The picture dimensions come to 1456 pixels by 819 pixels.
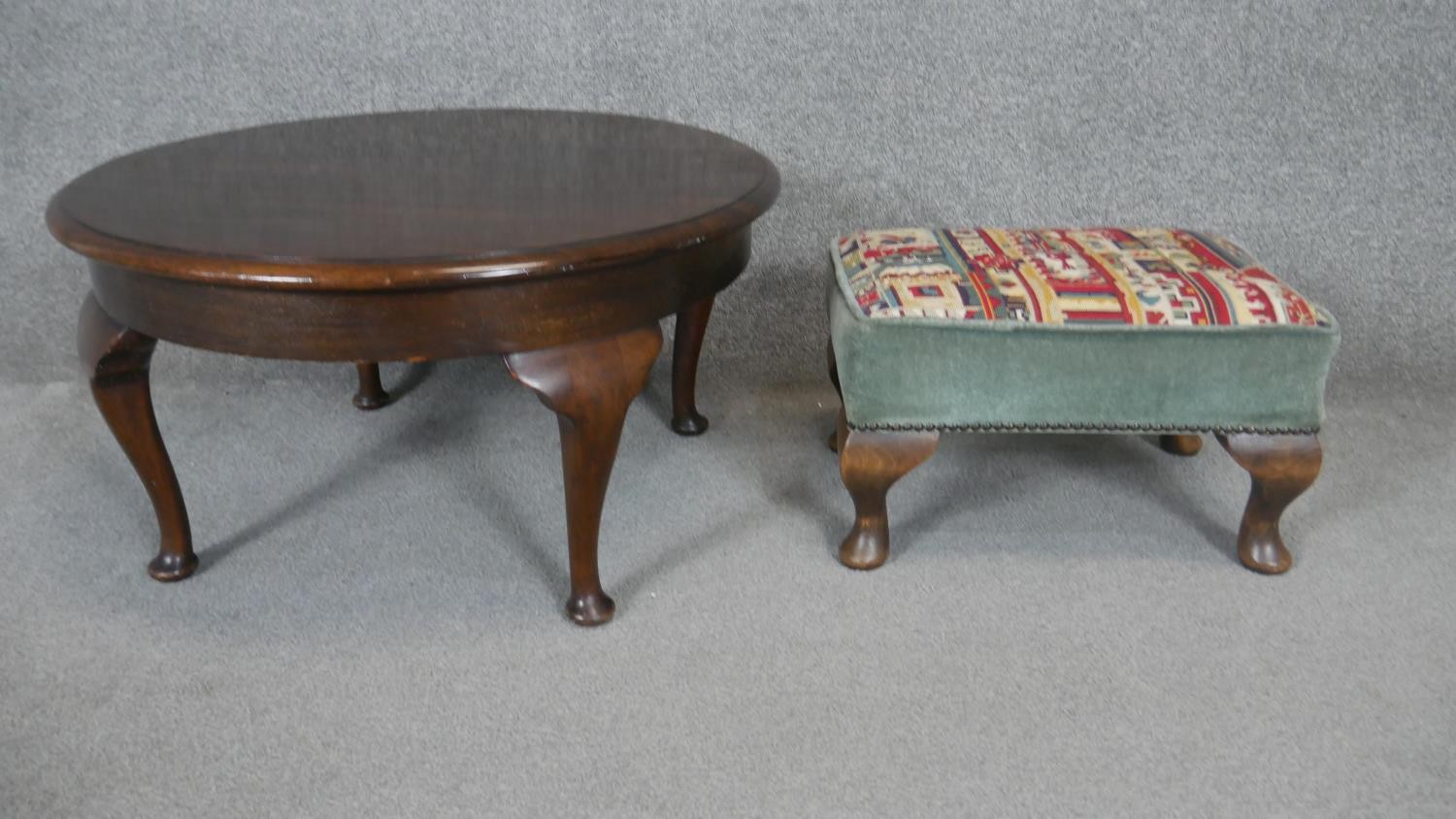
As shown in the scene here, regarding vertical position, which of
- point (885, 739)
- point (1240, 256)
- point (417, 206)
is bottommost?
point (885, 739)

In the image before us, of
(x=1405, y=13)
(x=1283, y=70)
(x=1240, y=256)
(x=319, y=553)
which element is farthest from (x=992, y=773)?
(x=1405, y=13)

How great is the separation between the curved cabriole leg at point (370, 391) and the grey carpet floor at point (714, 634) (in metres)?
0.05

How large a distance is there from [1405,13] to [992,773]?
159 cm

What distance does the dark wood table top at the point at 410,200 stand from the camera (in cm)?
128

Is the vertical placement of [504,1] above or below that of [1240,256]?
above

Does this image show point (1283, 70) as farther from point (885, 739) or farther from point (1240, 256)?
point (885, 739)

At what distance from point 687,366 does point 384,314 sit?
866mm

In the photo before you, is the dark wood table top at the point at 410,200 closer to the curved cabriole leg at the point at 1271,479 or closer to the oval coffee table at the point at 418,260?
the oval coffee table at the point at 418,260

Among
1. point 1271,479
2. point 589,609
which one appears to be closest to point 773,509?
point 589,609

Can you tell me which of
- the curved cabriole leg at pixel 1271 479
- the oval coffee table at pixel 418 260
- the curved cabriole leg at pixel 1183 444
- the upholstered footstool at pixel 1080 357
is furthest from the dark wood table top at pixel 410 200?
the curved cabriole leg at pixel 1183 444

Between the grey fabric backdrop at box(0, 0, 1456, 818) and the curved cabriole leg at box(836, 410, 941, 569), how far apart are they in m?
Result: 0.05

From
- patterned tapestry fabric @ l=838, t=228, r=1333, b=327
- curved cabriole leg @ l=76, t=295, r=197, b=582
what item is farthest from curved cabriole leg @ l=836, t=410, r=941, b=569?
curved cabriole leg @ l=76, t=295, r=197, b=582

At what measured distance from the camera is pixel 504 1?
2082 millimetres

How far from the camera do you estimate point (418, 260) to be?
1.27 metres
